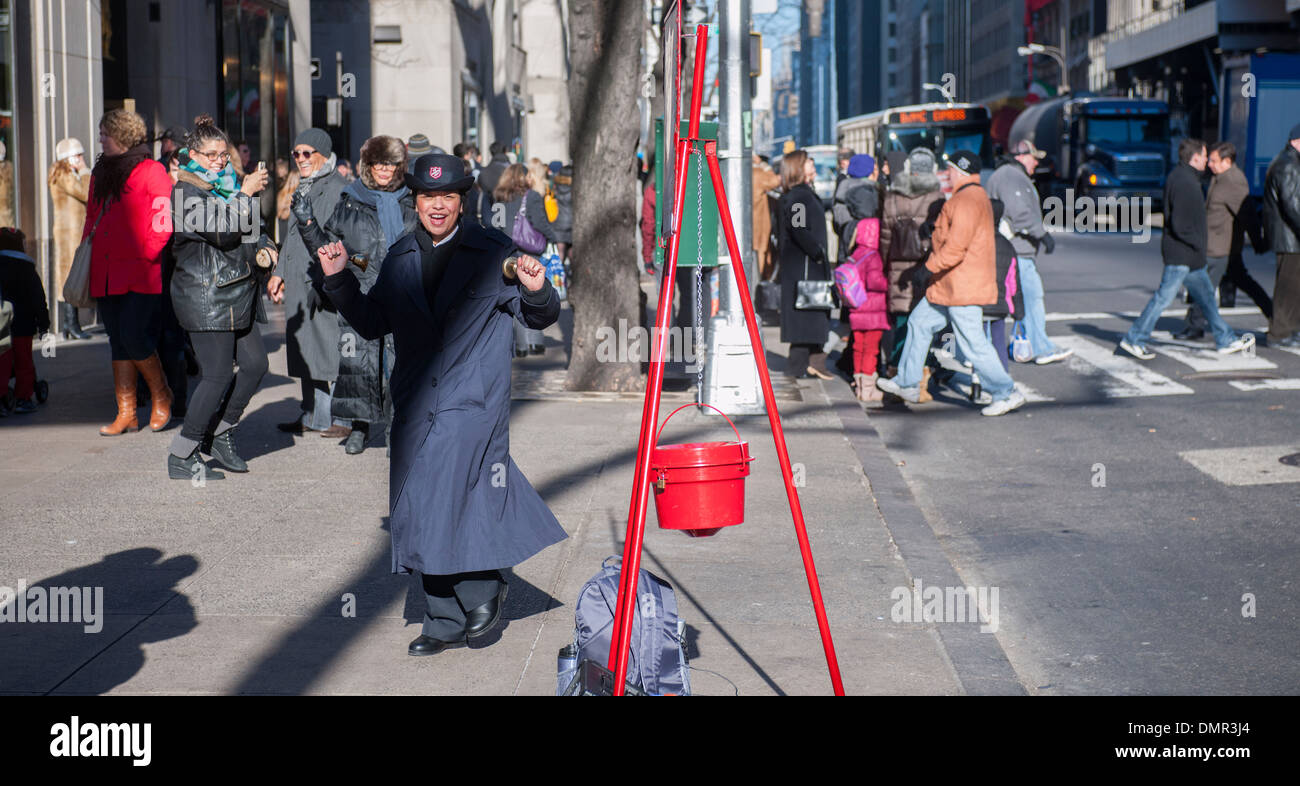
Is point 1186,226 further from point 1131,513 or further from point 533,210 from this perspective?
point 1131,513

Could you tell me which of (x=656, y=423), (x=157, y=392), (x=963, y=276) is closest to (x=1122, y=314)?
(x=963, y=276)

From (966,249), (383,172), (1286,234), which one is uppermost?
(383,172)

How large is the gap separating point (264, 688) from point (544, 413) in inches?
229

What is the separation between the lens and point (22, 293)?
32.9ft

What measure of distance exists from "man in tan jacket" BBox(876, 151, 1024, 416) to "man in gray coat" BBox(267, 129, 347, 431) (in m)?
3.98

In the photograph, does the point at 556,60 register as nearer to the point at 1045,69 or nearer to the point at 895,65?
the point at 1045,69

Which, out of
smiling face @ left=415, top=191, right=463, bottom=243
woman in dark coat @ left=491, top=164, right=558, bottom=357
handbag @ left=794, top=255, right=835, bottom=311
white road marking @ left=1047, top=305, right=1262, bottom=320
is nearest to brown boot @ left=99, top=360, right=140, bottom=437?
woman in dark coat @ left=491, top=164, right=558, bottom=357

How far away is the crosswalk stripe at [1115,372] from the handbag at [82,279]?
7326 millimetres

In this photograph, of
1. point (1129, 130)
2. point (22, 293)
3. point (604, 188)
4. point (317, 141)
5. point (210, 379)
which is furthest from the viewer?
point (1129, 130)

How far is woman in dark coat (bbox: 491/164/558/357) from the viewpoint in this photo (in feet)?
43.3

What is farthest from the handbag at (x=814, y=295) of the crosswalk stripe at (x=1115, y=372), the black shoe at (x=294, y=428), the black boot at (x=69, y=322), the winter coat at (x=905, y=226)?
the black boot at (x=69, y=322)

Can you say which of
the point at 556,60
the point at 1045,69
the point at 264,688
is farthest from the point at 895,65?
the point at 264,688

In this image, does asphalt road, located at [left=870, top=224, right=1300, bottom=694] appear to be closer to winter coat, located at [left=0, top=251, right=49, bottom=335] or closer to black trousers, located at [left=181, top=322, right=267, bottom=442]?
black trousers, located at [left=181, top=322, right=267, bottom=442]

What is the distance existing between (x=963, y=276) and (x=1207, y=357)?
415 centimetres
